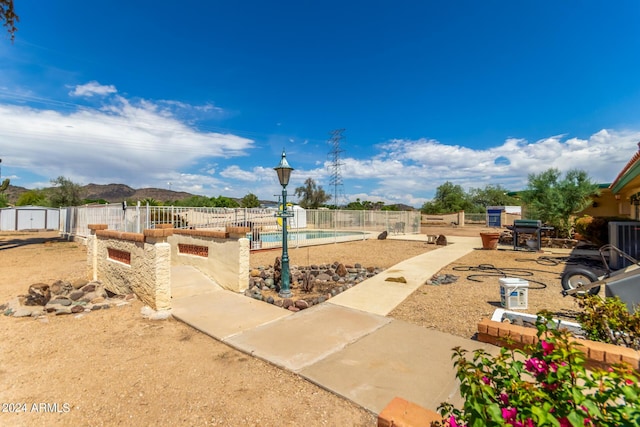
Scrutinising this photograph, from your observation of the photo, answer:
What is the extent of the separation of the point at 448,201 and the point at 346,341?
193 feet

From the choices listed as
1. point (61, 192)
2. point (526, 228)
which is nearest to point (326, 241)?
point (526, 228)

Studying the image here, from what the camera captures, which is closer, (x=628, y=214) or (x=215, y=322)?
(x=215, y=322)

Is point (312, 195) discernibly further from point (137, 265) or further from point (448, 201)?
point (137, 265)

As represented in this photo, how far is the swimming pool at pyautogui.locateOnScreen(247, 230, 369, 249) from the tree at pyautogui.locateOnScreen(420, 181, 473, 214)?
40731 mm

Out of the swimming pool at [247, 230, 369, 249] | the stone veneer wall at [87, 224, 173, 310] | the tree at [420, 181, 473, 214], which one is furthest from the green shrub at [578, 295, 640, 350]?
the tree at [420, 181, 473, 214]

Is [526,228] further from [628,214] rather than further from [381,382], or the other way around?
[381,382]

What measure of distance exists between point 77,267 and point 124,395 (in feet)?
28.8

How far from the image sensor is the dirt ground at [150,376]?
250 centimetres

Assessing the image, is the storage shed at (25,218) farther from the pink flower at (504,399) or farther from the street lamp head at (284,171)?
the pink flower at (504,399)

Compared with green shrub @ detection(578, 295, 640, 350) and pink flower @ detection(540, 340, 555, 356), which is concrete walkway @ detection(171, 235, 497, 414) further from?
pink flower @ detection(540, 340, 555, 356)

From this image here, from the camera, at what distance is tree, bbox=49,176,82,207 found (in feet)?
113

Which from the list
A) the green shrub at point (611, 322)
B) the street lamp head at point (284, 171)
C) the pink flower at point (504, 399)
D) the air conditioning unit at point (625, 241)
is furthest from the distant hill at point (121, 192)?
the pink flower at point (504, 399)

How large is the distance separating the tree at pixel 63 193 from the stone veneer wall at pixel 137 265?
3686cm

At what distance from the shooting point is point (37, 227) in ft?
91.6
